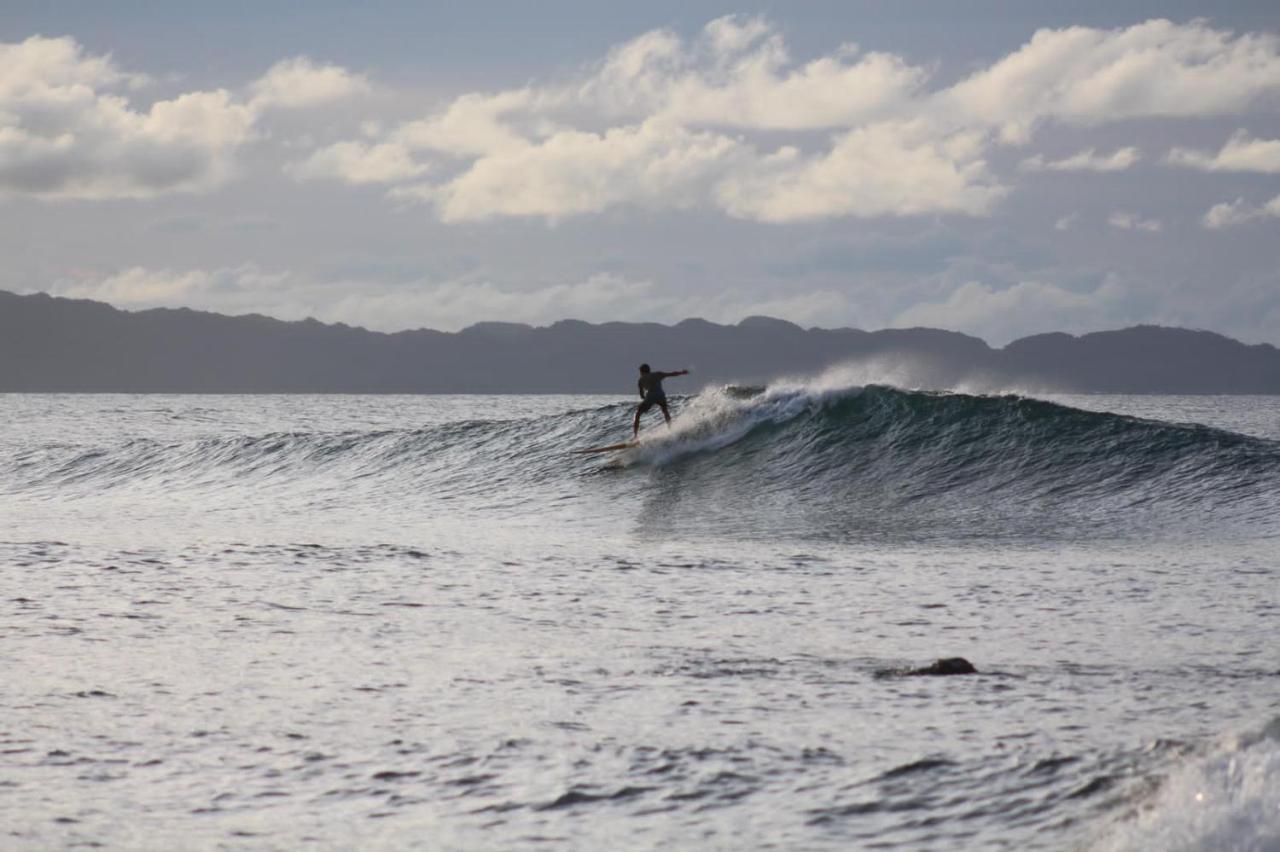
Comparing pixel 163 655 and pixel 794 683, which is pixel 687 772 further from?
pixel 163 655

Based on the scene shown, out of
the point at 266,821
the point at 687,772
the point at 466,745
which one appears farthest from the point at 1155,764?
the point at 266,821

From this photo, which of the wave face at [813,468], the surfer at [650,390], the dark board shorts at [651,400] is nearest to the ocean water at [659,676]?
the wave face at [813,468]

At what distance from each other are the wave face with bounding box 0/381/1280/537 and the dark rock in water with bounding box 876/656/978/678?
8.43 m

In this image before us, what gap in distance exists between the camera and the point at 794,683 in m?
7.12

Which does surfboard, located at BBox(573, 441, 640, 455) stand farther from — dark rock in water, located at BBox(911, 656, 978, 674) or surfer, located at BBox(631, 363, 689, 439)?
dark rock in water, located at BBox(911, 656, 978, 674)

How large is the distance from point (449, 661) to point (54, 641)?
110 inches

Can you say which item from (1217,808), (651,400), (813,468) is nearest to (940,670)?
(1217,808)

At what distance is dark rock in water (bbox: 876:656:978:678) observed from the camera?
7.20 meters

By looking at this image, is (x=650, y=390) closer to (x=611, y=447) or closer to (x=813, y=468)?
(x=611, y=447)

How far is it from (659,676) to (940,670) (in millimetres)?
1625

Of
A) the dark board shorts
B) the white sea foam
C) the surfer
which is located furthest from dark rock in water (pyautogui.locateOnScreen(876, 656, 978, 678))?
the dark board shorts

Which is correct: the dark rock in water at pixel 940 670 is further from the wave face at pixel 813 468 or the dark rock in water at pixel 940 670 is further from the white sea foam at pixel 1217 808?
the wave face at pixel 813 468

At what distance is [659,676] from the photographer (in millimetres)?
7316

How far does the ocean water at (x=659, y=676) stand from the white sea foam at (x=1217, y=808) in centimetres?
2
